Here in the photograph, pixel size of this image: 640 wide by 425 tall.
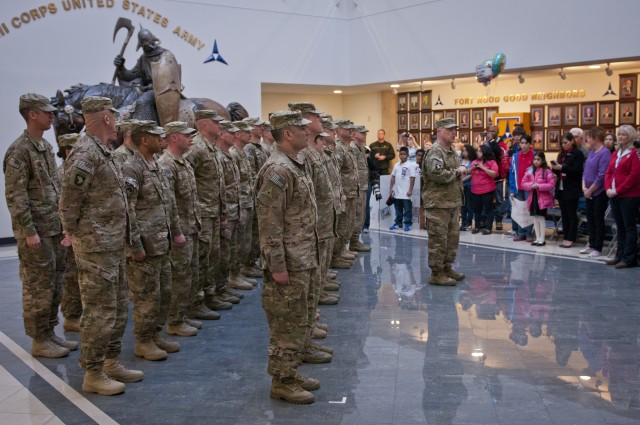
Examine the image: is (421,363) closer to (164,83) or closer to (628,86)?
(164,83)

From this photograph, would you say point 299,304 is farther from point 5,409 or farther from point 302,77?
point 302,77

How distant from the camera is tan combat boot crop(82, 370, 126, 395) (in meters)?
4.83

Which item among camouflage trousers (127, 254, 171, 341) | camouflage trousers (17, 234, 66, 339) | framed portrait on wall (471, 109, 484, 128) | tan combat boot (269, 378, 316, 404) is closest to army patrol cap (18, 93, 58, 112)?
camouflage trousers (17, 234, 66, 339)

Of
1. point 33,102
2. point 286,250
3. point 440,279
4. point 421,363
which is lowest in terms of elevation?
point 421,363

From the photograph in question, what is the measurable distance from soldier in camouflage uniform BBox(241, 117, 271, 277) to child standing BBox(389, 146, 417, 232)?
432 cm

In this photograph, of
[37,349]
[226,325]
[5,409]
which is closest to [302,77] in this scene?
[226,325]

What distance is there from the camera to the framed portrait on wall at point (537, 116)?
49.0ft

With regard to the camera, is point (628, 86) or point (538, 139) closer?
point (628, 86)

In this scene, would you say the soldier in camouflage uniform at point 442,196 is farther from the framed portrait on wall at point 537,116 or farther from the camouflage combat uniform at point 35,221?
the framed portrait on wall at point 537,116

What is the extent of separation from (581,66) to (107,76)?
898cm

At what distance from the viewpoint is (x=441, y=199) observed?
26.1ft

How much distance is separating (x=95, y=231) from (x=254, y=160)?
3.91 meters

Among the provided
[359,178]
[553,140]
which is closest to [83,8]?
[359,178]

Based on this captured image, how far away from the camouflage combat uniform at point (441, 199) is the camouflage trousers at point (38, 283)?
4.19 meters
